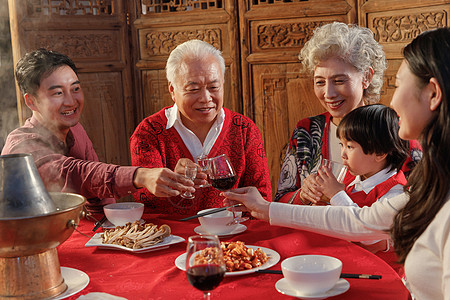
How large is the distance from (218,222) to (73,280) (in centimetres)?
56

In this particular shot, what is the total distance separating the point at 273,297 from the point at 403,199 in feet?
1.86

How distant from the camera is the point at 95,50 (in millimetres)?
3846

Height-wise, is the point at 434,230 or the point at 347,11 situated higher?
the point at 347,11

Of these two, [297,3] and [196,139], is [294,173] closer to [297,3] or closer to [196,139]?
[196,139]

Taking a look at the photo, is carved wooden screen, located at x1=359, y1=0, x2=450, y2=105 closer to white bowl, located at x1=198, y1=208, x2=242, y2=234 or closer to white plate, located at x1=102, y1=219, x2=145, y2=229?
white bowl, located at x1=198, y1=208, x2=242, y2=234

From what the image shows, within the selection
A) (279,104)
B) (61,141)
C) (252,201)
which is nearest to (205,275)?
(252,201)

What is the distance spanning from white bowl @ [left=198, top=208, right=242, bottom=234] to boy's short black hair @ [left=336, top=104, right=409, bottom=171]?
74 cm

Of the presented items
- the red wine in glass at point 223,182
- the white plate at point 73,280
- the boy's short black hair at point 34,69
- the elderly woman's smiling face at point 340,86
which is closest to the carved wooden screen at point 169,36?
the elderly woman's smiling face at point 340,86

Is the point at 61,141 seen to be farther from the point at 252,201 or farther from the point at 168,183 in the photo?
the point at 252,201

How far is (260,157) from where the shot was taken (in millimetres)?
2770

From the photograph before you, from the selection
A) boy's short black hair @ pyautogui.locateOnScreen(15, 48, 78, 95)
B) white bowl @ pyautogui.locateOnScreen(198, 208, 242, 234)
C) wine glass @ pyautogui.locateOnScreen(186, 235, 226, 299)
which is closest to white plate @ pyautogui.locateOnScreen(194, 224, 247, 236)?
white bowl @ pyautogui.locateOnScreen(198, 208, 242, 234)

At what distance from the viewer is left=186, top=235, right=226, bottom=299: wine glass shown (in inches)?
45.7

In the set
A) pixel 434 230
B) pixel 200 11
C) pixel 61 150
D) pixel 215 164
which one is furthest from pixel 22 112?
pixel 434 230

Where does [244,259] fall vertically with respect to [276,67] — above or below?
below
